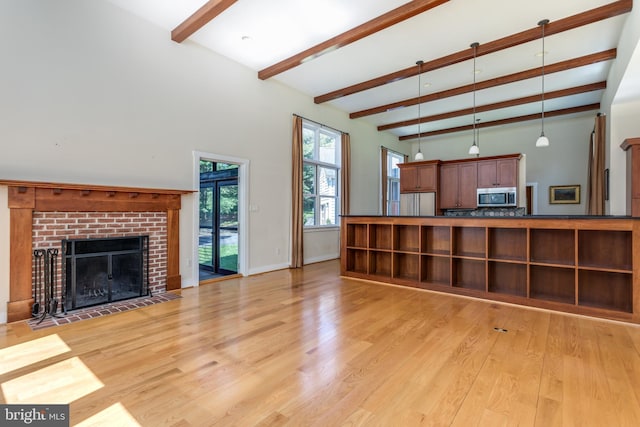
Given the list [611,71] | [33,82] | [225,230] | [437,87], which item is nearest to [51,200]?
[33,82]

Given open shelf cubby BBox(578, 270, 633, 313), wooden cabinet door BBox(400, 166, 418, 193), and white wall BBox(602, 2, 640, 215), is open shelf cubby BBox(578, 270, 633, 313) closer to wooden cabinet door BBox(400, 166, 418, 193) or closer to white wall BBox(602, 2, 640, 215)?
white wall BBox(602, 2, 640, 215)

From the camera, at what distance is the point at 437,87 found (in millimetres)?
6367

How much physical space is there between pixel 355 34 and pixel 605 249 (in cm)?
395

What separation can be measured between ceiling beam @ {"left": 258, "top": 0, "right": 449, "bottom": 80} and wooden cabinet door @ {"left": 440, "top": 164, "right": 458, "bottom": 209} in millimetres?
5125

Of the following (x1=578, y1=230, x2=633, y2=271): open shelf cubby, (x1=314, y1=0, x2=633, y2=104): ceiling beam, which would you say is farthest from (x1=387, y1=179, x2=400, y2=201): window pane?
(x1=578, y1=230, x2=633, y2=271): open shelf cubby

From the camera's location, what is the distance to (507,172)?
7.50 meters

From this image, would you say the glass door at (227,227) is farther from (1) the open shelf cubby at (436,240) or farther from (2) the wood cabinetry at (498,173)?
(2) the wood cabinetry at (498,173)

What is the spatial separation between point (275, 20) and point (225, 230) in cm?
342

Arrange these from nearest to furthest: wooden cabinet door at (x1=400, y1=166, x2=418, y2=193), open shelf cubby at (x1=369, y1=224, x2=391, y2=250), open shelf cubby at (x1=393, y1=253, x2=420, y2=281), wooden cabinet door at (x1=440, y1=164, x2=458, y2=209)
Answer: open shelf cubby at (x1=393, y1=253, x2=420, y2=281), open shelf cubby at (x1=369, y1=224, x2=391, y2=250), wooden cabinet door at (x1=440, y1=164, x2=458, y2=209), wooden cabinet door at (x1=400, y1=166, x2=418, y2=193)

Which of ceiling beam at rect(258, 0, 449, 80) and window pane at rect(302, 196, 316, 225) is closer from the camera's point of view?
ceiling beam at rect(258, 0, 449, 80)

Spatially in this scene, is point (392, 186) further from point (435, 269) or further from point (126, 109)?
point (126, 109)

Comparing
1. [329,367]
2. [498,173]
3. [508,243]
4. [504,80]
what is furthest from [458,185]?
[329,367]

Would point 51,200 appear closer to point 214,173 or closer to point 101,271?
point 101,271

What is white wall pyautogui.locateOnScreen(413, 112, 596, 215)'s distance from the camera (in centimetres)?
801
